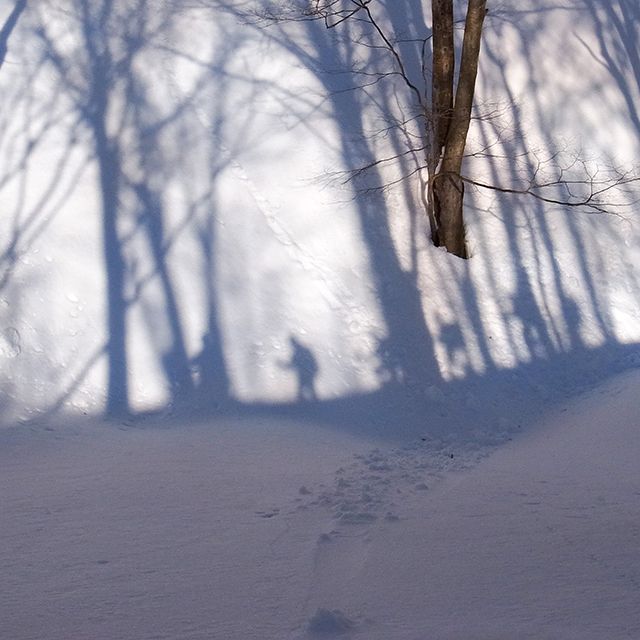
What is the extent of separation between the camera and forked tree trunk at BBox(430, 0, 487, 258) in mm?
11000

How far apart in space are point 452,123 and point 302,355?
394 centimetres

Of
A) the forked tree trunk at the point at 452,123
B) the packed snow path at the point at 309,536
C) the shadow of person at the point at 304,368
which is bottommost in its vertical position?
the packed snow path at the point at 309,536

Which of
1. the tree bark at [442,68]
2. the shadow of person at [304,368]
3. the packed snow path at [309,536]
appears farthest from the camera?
the tree bark at [442,68]

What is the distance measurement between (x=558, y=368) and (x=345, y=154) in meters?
3.97

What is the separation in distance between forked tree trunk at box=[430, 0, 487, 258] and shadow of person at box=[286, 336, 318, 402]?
2.97 m

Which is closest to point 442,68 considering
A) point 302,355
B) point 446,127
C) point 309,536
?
point 446,127

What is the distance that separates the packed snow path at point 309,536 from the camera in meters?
4.08

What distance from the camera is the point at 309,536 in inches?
212

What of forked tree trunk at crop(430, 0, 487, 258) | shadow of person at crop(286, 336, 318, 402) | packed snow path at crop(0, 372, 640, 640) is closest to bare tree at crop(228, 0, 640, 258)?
forked tree trunk at crop(430, 0, 487, 258)

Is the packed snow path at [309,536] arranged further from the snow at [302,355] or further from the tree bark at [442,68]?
the tree bark at [442,68]

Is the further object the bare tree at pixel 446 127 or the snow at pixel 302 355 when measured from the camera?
the bare tree at pixel 446 127

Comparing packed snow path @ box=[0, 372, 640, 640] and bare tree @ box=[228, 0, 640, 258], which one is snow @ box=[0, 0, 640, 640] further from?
bare tree @ box=[228, 0, 640, 258]

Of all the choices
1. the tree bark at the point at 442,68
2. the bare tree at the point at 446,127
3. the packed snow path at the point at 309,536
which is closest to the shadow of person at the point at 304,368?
the packed snow path at the point at 309,536

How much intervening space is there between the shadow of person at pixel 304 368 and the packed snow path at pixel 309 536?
0.75m
